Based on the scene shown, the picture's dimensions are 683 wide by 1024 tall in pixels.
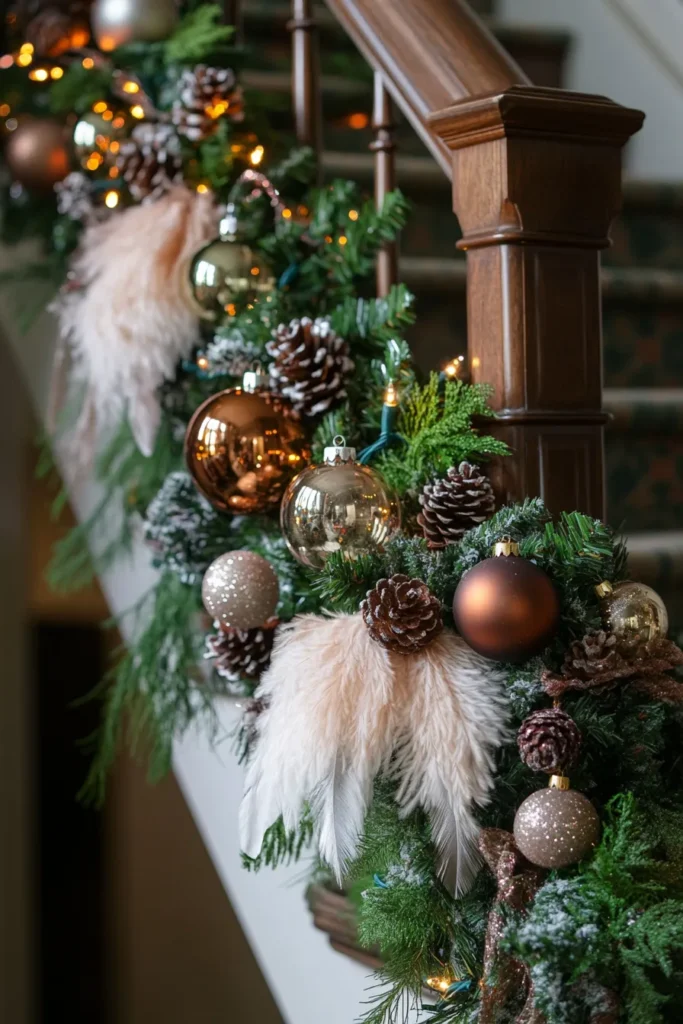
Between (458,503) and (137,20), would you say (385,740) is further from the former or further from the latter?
(137,20)

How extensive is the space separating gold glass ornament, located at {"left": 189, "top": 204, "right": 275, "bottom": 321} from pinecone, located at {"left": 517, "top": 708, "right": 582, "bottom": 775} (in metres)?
0.52

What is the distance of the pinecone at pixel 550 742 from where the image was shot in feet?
2.25

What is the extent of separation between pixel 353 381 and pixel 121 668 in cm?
43

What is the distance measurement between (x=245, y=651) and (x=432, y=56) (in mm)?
508

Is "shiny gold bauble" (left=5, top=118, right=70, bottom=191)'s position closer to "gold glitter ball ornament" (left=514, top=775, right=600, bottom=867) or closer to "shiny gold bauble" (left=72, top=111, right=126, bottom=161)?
"shiny gold bauble" (left=72, top=111, right=126, bottom=161)

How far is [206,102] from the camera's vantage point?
3.81 ft

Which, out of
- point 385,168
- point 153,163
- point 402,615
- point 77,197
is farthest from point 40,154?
point 402,615

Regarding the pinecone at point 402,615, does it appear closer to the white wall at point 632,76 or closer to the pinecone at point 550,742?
the pinecone at point 550,742

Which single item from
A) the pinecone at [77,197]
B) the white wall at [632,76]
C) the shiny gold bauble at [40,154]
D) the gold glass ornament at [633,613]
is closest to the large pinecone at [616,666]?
the gold glass ornament at [633,613]

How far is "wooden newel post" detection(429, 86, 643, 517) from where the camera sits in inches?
32.2

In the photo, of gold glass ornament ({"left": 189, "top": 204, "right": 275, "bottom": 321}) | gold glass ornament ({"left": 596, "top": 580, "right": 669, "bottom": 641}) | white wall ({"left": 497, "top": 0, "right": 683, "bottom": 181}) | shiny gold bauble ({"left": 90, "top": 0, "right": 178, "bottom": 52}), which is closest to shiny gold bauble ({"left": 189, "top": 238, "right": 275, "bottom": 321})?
gold glass ornament ({"left": 189, "top": 204, "right": 275, "bottom": 321})

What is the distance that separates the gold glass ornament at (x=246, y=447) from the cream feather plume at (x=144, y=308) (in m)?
0.17

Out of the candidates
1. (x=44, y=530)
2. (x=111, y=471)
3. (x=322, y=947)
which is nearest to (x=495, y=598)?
(x=322, y=947)

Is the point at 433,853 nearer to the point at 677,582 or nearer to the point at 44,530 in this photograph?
the point at 677,582
